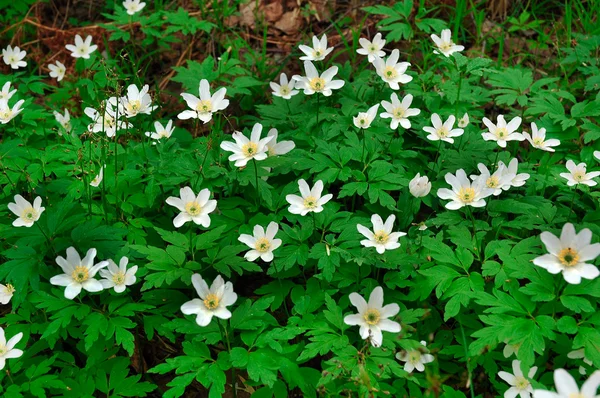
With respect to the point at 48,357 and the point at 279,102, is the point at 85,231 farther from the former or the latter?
the point at 279,102

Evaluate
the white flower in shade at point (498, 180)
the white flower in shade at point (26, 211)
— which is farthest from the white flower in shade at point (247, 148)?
the white flower in shade at point (498, 180)

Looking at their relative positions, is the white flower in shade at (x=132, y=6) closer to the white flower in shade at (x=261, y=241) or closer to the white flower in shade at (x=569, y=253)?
the white flower in shade at (x=261, y=241)

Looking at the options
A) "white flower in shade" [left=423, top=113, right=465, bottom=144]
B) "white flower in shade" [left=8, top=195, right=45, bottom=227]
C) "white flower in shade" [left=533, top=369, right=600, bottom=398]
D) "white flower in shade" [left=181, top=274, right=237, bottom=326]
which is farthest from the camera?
"white flower in shade" [left=423, top=113, right=465, bottom=144]

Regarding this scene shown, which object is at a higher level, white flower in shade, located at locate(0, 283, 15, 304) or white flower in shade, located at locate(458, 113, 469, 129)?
white flower in shade, located at locate(458, 113, 469, 129)

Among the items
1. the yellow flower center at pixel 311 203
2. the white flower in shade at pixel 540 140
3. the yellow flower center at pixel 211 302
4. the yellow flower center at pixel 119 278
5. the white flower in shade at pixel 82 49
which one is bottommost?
the yellow flower center at pixel 119 278

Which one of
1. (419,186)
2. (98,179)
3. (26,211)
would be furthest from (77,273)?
(419,186)

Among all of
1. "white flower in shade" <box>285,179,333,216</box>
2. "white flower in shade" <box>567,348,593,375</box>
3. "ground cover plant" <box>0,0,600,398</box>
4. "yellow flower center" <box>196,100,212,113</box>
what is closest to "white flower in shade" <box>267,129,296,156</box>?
"ground cover plant" <box>0,0,600,398</box>

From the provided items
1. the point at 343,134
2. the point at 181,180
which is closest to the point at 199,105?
the point at 181,180

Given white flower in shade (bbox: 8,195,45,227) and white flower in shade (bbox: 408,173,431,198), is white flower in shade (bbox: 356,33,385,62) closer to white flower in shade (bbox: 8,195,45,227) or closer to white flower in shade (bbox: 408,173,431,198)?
white flower in shade (bbox: 408,173,431,198)
